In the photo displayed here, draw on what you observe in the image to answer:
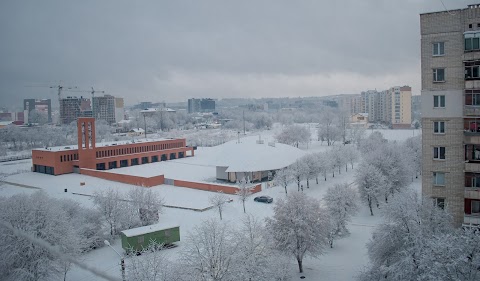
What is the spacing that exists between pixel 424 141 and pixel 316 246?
5102 millimetres

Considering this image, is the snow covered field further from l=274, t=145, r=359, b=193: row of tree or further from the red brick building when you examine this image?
the red brick building

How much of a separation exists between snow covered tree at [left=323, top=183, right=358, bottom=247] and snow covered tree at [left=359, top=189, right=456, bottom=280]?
4.44 meters

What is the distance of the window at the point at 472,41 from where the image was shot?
31.2 feet

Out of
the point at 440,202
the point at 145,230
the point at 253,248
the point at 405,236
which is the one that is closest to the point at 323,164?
the point at 145,230

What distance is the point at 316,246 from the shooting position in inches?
502

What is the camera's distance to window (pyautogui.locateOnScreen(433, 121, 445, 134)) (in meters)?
10.1

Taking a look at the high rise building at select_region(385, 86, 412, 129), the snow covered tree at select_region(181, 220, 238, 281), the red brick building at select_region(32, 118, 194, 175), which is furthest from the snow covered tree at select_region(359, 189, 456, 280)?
the high rise building at select_region(385, 86, 412, 129)

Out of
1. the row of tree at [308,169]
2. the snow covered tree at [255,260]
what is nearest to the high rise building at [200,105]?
the row of tree at [308,169]

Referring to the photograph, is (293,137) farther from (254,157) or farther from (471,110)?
(471,110)

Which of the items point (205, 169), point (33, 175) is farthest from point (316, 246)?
point (33, 175)

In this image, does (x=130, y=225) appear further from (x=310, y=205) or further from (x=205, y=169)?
(x=205, y=169)

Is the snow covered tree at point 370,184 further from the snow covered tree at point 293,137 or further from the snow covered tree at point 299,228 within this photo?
the snow covered tree at point 293,137

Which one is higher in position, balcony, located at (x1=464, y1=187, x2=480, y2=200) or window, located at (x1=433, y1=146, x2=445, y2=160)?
window, located at (x1=433, y1=146, x2=445, y2=160)

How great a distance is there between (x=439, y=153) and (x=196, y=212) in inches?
533
